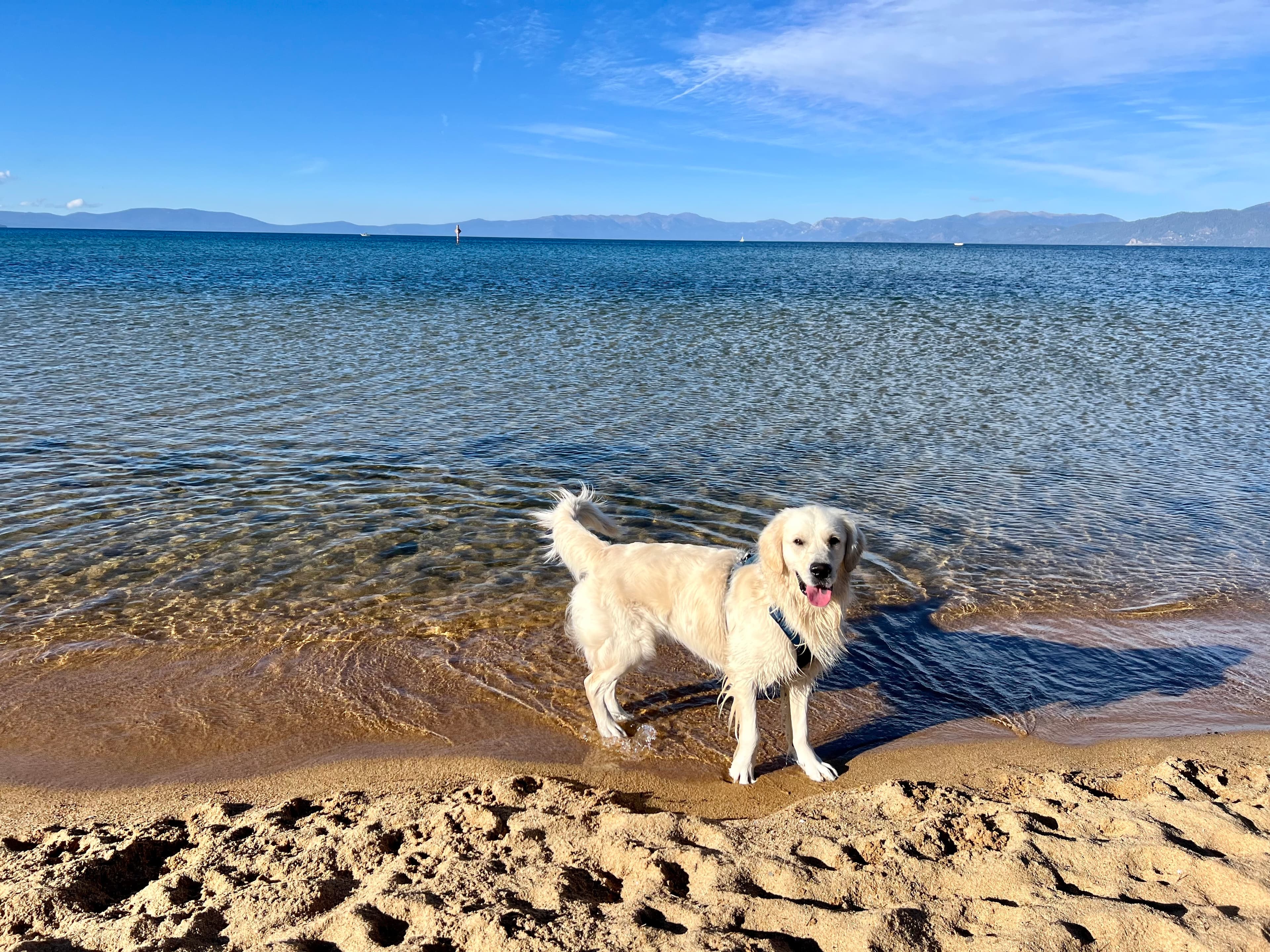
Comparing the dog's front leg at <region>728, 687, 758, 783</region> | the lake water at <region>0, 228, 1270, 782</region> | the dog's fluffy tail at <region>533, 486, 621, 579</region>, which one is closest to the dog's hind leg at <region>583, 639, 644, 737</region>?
the lake water at <region>0, 228, 1270, 782</region>

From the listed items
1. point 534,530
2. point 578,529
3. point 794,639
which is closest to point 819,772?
point 794,639

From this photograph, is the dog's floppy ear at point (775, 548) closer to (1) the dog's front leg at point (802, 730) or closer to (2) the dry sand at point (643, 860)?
(1) the dog's front leg at point (802, 730)

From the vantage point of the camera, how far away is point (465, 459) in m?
10.8

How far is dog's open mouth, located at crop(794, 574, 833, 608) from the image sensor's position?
442 centimetres

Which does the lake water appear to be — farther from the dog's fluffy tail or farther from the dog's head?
the dog's head

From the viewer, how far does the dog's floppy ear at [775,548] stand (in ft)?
14.9

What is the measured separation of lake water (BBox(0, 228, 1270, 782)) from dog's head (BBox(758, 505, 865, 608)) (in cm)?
127

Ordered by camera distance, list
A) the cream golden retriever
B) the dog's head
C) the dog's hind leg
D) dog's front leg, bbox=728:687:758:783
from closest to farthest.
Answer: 1. the dog's head
2. the cream golden retriever
3. dog's front leg, bbox=728:687:758:783
4. the dog's hind leg

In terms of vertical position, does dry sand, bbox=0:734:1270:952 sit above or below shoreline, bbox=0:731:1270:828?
above

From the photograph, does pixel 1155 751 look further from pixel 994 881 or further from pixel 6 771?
pixel 6 771

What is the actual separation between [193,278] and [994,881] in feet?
160

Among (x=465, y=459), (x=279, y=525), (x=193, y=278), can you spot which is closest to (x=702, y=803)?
(x=279, y=525)

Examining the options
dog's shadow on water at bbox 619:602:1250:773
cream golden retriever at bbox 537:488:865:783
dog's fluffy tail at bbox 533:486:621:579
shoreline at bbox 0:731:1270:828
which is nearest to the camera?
shoreline at bbox 0:731:1270:828

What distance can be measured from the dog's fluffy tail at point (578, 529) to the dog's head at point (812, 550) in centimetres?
119
